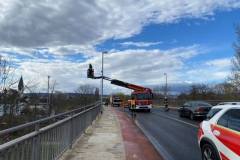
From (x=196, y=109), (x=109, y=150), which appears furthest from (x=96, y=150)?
(x=196, y=109)

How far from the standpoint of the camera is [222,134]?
7.39 metres

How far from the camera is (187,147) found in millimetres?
13672

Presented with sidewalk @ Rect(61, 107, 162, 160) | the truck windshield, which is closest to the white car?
sidewalk @ Rect(61, 107, 162, 160)

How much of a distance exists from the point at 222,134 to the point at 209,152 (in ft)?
2.66

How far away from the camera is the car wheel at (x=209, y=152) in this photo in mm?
7629

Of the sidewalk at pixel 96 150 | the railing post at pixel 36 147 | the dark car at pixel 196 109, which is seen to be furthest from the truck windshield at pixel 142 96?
the railing post at pixel 36 147

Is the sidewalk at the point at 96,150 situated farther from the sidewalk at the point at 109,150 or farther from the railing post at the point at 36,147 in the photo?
the railing post at the point at 36,147

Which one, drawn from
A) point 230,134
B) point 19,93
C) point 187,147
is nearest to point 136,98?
point 19,93

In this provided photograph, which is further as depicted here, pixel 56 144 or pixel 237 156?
pixel 56 144

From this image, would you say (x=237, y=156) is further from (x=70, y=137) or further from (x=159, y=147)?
(x=159, y=147)

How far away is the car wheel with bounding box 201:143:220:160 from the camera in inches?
300

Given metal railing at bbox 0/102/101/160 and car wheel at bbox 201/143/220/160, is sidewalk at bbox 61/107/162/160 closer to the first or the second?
metal railing at bbox 0/102/101/160

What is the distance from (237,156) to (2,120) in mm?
13173

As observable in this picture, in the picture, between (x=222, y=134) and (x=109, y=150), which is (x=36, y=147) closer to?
(x=222, y=134)
